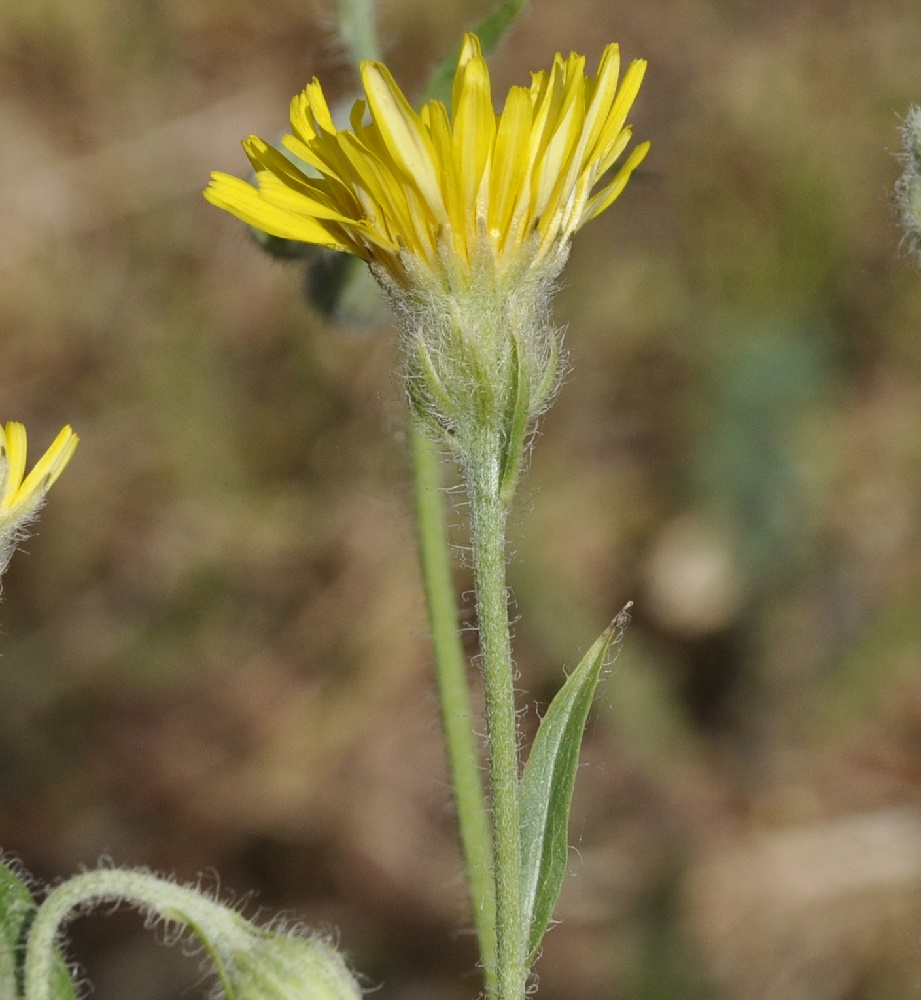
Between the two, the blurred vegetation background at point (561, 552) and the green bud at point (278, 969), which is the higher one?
the blurred vegetation background at point (561, 552)

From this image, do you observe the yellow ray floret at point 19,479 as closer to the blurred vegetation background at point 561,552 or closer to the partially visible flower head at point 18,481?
the partially visible flower head at point 18,481

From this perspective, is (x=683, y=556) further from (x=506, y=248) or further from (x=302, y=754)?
(x=506, y=248)

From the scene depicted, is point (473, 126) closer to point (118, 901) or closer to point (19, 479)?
point (19, 479)

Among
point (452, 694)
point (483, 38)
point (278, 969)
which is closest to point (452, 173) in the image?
point (483, 38)

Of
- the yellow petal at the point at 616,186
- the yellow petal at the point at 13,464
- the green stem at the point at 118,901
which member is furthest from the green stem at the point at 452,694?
the yellow petal at the point at 13,464

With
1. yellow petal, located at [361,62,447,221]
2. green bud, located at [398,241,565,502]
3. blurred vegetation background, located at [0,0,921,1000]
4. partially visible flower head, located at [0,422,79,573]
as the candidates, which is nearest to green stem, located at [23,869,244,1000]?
partially visible flower head, located at [0,422,79,573]

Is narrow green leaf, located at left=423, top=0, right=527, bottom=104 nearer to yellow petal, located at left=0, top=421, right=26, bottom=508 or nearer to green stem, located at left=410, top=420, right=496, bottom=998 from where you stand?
green stem, located at left=410, top=420, right=496, bottom=998

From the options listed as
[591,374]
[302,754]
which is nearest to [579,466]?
[591,374]
